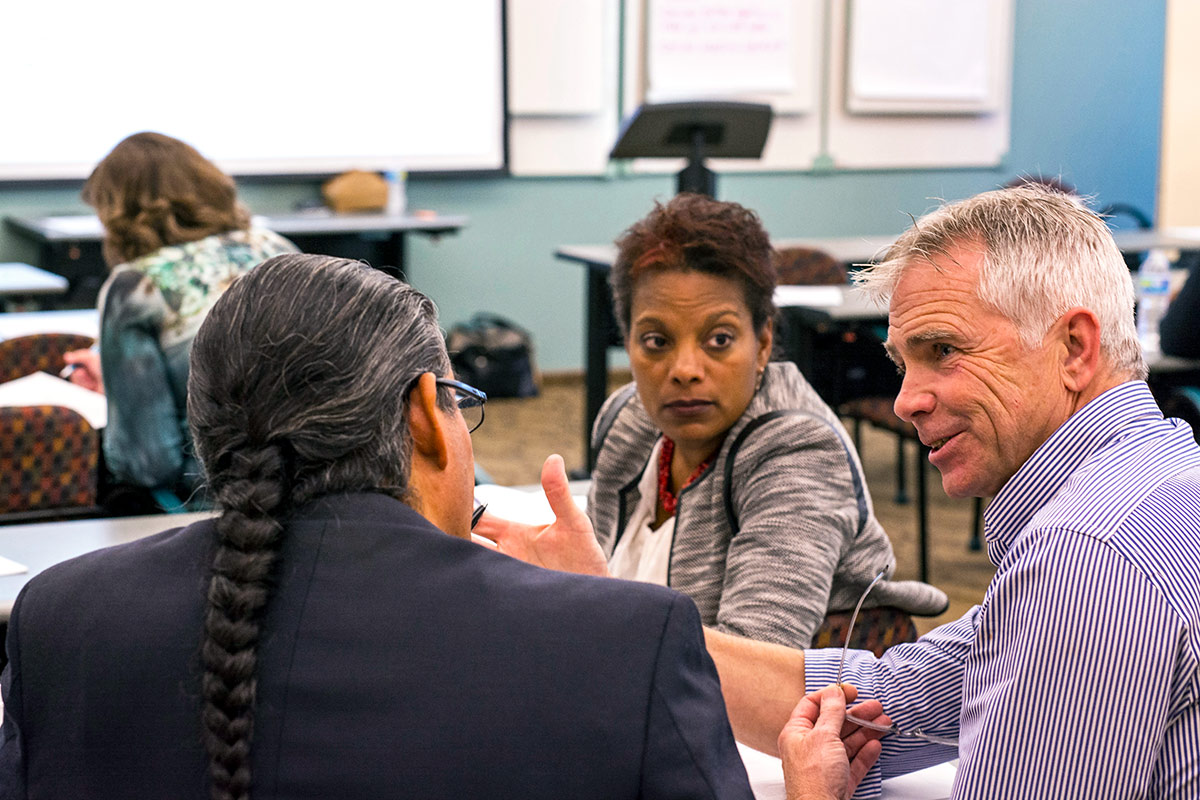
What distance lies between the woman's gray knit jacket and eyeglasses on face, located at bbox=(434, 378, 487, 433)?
0.69m

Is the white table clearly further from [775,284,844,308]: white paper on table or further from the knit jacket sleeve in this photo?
[775,284,844,308]: white paper on table

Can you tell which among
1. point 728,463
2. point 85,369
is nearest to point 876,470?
point 85,369

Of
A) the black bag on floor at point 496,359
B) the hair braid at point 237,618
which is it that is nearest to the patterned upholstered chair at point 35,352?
the hair braid at point 237,618

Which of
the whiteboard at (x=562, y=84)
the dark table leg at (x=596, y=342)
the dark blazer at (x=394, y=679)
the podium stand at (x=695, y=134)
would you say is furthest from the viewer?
the whiteboard at (x=562, y=84)

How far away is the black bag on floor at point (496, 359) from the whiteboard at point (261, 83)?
0.92 metres

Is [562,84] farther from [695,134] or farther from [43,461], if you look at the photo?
[43,461]

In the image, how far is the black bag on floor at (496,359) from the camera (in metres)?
6.64

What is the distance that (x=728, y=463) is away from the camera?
1.88 metres

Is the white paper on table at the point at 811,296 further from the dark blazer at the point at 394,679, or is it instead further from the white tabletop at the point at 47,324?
the dark blazer at the point at 394,679

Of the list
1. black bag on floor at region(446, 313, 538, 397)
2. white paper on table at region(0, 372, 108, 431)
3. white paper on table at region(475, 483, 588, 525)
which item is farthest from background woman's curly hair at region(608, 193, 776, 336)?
black bag on floor at region(446, 313, 538, 397)

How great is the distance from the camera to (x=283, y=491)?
968mm

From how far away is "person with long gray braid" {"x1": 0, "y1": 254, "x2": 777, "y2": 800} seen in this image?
2.92ft

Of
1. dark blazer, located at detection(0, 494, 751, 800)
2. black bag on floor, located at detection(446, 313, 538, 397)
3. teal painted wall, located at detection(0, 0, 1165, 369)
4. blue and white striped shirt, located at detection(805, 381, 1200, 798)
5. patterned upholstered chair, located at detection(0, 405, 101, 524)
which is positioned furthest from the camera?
teal painted wall, located at detection(0, 0, 1165, 369)

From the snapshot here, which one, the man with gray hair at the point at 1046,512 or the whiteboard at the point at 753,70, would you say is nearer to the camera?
the man with gray hair at the point at 1046,512
